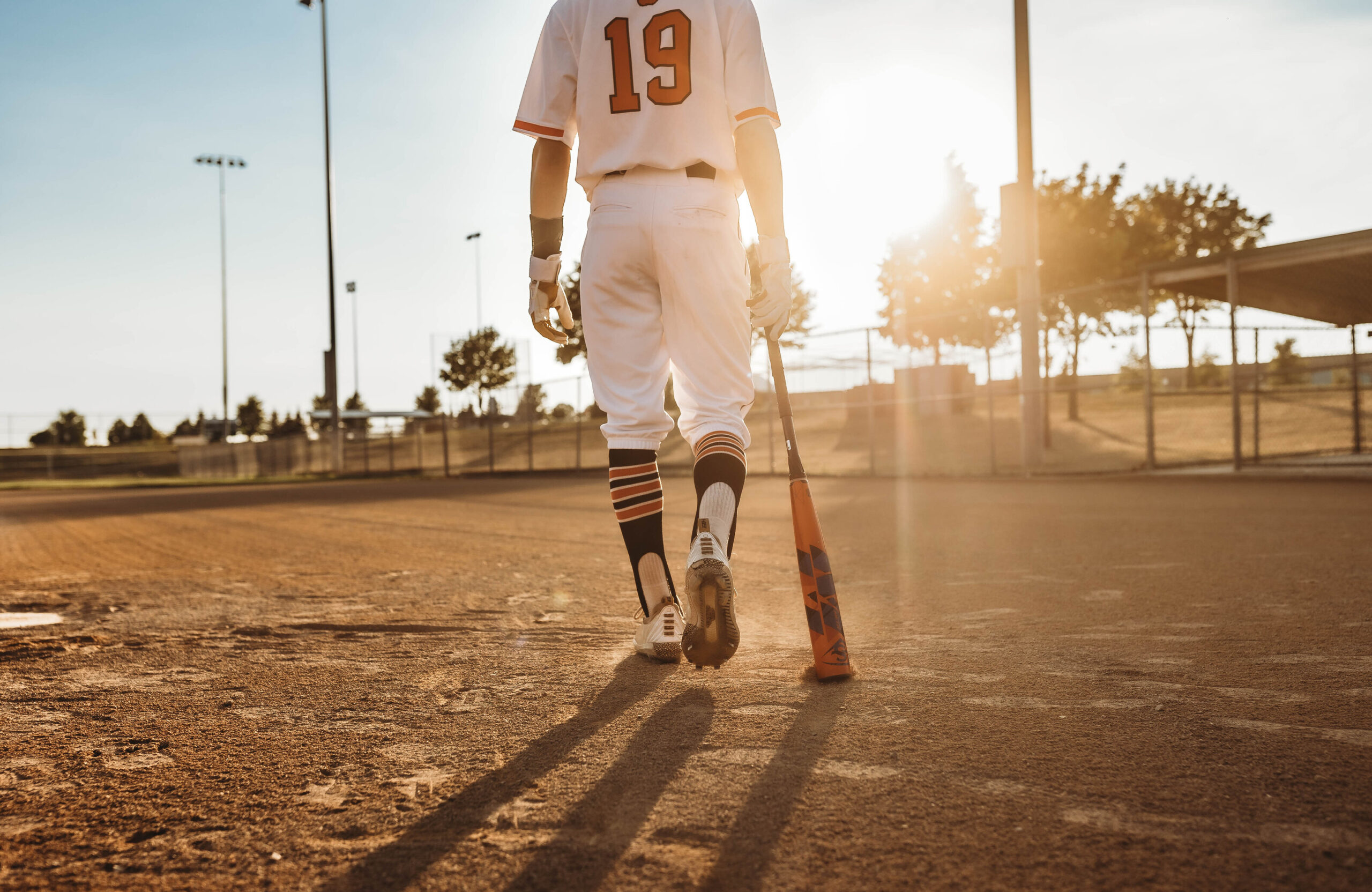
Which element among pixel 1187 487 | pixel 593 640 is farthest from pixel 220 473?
pixel 593 640

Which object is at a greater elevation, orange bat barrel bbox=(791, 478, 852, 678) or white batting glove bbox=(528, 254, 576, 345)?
white batting glove bbox=(528, 254, 576, 345)

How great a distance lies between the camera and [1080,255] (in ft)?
74.2

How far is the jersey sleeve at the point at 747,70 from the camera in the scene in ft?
8.55

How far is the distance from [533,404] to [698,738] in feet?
77.7

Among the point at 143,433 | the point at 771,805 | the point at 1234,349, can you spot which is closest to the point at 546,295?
the point at 771,805

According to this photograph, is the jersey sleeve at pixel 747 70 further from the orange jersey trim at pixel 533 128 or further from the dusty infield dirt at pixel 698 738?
the dusty infield dirt at pixel 698 738

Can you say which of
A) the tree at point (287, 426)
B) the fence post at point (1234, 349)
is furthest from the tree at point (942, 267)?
the tree at point (287, 426)

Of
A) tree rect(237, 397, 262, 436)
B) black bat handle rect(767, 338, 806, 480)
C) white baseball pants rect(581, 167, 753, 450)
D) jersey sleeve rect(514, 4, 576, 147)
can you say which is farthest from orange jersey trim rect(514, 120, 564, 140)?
tree rect(237, 397, 262, 436)

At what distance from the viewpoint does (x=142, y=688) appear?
2188 millimetres

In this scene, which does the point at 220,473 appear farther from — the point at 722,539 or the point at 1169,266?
the point at 722,539

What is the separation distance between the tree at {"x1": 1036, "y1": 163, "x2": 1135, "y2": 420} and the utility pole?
828 centimetres

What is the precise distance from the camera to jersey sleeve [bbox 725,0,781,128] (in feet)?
8.55

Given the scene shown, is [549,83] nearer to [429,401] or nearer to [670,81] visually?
[670,81]

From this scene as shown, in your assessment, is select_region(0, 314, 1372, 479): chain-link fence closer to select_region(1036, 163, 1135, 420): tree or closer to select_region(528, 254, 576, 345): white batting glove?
select_region(1036, 163, 1135, 420): tree
